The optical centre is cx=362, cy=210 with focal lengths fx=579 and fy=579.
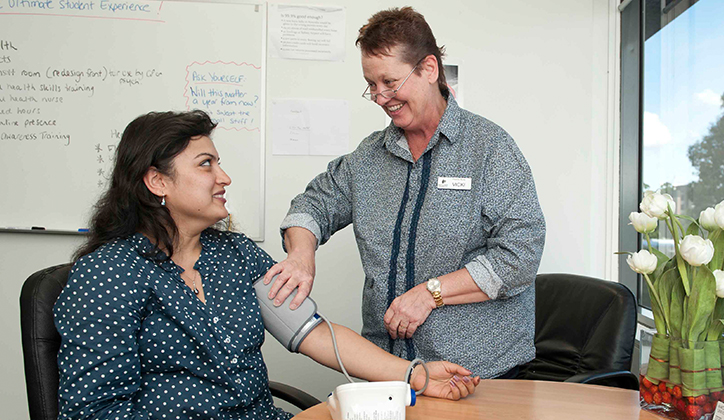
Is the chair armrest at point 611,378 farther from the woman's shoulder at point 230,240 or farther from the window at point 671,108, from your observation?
the woman's shoulder at point 230,240

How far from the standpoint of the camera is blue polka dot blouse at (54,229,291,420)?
118cm

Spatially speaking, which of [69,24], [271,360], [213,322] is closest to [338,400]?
[213,322]

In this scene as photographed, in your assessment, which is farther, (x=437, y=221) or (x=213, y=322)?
(x=437, y=221)

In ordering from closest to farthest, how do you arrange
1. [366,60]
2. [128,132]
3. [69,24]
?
[128,132]
[366,60]
[69,24]

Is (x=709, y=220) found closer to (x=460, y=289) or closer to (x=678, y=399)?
(x=678, y=399)

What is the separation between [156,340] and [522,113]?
2.11 metres

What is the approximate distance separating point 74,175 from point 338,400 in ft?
7.15

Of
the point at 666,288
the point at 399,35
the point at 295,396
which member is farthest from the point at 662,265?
the point at 295,396

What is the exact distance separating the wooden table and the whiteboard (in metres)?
1.69

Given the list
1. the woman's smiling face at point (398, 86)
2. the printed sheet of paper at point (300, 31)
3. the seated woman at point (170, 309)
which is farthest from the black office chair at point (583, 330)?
the printed sheet of paper at point (300, 31)

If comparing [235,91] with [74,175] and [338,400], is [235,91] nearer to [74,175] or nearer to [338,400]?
[74,175]

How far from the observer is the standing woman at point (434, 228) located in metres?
1.48

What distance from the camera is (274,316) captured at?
4.90 ft

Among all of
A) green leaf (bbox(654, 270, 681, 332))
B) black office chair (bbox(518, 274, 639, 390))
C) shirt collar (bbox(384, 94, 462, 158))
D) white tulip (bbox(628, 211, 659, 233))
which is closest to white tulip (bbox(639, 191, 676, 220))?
white tulip (bbox(628, 211, 659, 233))
